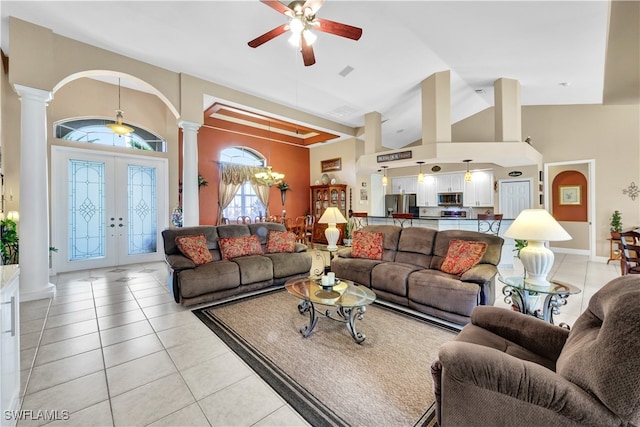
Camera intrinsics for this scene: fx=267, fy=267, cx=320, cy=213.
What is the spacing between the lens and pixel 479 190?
25.1 feet

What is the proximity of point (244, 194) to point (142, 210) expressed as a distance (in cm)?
265

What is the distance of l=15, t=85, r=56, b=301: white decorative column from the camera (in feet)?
11.4

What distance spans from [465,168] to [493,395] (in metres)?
7.76

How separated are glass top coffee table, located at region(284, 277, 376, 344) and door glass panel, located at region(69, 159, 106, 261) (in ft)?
15.4

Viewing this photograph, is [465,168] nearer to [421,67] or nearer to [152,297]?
[421,67]

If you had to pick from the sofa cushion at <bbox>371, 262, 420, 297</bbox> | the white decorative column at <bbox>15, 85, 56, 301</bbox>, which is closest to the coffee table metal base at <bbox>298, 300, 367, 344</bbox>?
the sofa cushion at <bbox>371, 262, 420, 297</bbox>

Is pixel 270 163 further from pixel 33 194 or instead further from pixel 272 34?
pixel 272 34

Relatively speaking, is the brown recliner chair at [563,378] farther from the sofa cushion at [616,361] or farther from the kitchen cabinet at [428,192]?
the kitchen cabinet at [428,192]

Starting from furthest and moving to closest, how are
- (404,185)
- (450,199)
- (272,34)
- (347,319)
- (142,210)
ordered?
(404,185)
(450,199)
(142,210)
(272,34)
(347,319)

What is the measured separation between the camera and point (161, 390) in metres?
1.88

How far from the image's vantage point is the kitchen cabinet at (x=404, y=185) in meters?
8.76

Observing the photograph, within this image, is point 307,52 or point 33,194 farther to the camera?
point 33,194

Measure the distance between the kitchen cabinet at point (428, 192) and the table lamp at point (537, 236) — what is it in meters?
6.19

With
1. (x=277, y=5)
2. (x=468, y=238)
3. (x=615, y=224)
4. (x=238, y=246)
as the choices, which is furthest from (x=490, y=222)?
(x=277, y=5)
